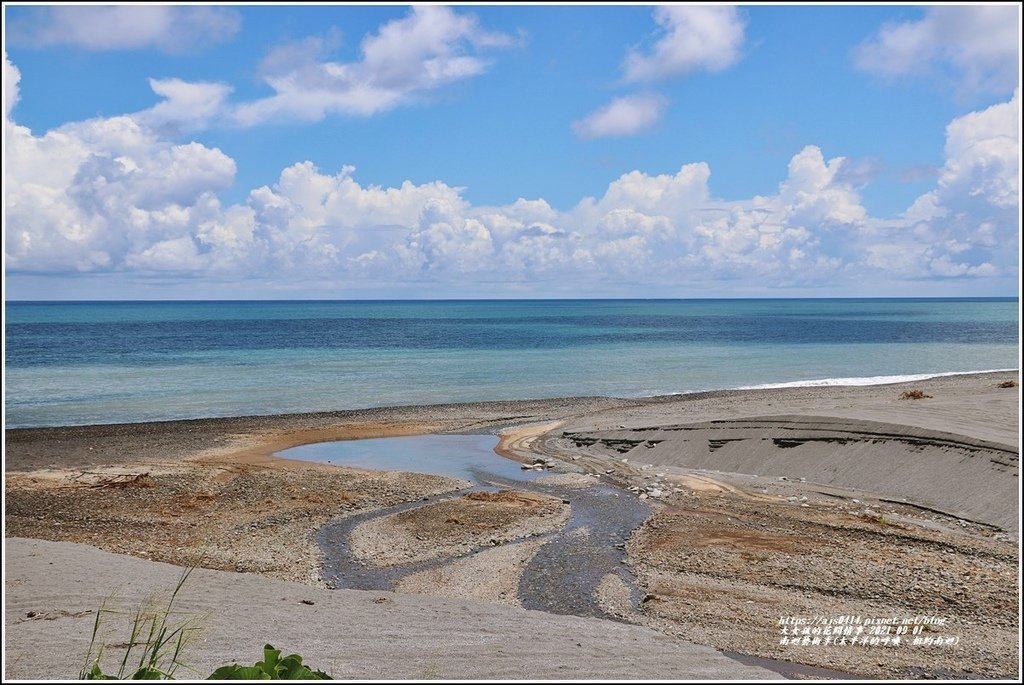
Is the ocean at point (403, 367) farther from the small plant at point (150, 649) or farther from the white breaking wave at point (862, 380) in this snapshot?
the small plant at point (150, 649)

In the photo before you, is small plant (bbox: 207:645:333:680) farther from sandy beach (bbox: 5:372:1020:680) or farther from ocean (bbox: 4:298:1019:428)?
ocean (bbox: 4:298:1019:428)

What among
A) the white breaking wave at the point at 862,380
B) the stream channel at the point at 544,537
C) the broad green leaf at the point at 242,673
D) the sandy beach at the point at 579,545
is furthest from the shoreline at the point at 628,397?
the broad green leaf at the point at 242,673

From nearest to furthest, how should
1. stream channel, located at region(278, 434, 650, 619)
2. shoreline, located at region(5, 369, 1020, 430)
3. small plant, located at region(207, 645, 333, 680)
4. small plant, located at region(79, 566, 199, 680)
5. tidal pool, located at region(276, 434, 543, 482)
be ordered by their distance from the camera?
small plant, located at region(207, 645, 333, 680) < small plant, located at region(79, 566, 199, 680) < stream channel, located at region(278, 434, 650, 619) < tidal pool, located at region(276, 434, 543, 482) < shoreline, located at region(5, 369, 1020, 430)

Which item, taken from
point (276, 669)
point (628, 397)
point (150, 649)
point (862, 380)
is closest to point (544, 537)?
point (150, 649)

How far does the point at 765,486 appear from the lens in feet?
75.2

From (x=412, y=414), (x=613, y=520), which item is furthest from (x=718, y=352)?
(x=613, y=520)

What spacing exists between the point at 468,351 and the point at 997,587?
68.2 m

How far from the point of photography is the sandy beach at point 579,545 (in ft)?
34.5

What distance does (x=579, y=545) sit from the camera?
56.3 feet

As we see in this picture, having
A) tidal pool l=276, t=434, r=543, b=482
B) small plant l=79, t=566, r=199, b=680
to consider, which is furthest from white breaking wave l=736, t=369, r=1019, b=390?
small plant l=79, t=566, r=199, b=680

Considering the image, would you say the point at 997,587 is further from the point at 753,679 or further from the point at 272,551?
the point at 272,551

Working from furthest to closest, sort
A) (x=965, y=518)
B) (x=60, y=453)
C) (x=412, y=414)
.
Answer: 1. (x=412, y=414)
2. (x=60, y=453)
3. (x=965, y=518)

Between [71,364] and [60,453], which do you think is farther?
[71,364]

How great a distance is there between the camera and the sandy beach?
10.5 m
